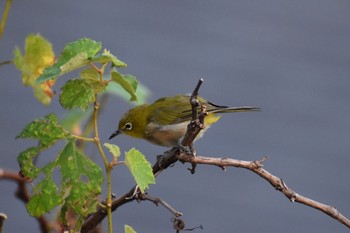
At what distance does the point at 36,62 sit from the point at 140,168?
10.3 inches

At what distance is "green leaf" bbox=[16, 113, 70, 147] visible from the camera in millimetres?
759

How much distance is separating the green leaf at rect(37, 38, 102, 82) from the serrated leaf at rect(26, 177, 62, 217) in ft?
0.40

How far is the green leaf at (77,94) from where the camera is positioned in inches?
30.0

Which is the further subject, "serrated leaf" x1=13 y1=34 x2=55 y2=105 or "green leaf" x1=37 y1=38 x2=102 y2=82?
"serrated leaf" x1=13 y1=34 x2=55 y2=105

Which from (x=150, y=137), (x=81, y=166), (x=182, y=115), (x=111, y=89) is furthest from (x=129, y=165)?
(x=150, y=137)

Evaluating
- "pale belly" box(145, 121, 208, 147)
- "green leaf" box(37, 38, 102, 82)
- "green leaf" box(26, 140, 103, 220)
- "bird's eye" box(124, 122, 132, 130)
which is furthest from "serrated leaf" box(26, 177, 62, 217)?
"bird's eye" box(124, 122, 132, 130)

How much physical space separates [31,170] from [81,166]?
2.4 inches

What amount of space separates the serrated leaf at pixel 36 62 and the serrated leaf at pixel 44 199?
0.55ft

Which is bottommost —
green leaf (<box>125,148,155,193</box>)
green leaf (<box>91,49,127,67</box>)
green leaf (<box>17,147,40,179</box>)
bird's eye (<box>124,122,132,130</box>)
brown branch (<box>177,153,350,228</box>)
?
bird's eye (<box>124,122,132,130</box>)

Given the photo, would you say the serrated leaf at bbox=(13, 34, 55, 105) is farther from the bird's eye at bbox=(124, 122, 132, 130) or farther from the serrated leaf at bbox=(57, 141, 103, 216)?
the bird's eye at bbox=(124, 122, 132, 130)

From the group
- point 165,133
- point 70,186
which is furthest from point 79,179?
point 165,133

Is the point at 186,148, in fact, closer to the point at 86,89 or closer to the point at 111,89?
the point at 86,89

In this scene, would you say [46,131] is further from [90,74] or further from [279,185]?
[279,185]

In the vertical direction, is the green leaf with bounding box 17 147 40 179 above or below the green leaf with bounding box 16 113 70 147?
below
